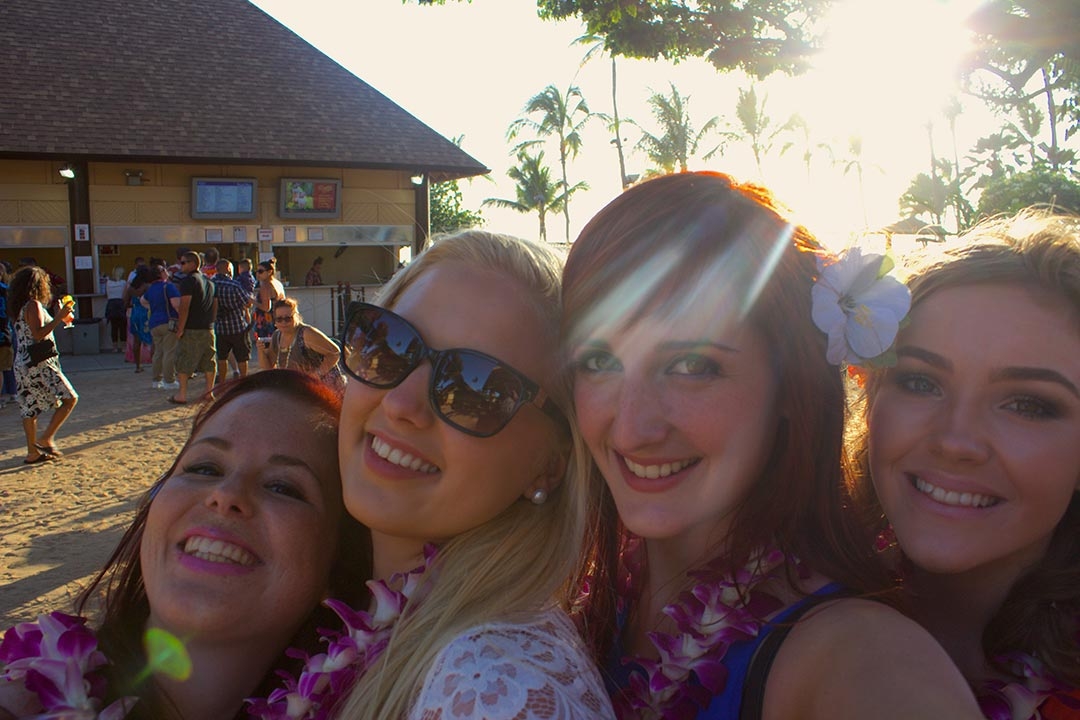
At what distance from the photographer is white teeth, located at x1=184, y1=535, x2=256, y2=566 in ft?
6.93

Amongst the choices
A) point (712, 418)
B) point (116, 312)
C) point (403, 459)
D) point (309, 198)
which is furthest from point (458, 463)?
point (309, 198)

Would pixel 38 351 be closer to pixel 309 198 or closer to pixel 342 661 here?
pixel 342 661

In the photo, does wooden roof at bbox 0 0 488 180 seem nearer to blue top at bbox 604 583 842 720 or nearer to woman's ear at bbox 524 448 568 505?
woman's ear at bbox 524 448 568 505

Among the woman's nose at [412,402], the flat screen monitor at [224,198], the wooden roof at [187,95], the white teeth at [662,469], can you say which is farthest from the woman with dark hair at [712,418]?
the flat screen monitor at [224,198]

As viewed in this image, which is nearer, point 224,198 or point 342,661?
point 342,661

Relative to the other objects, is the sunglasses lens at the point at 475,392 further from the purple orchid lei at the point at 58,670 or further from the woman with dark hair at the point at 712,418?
the purple orchid lei at the point at 58,670

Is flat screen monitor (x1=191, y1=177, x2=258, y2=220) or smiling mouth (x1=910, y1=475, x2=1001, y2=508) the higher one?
flat screen monitor (x1=191, y1=177, x2=258, y2=220)

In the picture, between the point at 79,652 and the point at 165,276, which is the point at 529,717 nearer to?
the point at 79,652

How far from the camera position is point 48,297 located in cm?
887

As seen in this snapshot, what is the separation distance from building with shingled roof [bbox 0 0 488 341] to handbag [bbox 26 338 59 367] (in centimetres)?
1086

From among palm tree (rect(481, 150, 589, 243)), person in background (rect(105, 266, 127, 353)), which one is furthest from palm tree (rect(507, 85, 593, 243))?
person in background (rect(105, 266, 127, 353))

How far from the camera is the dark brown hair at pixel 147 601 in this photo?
2152 mm

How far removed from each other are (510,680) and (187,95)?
20.9 metres

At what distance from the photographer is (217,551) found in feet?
6.94
